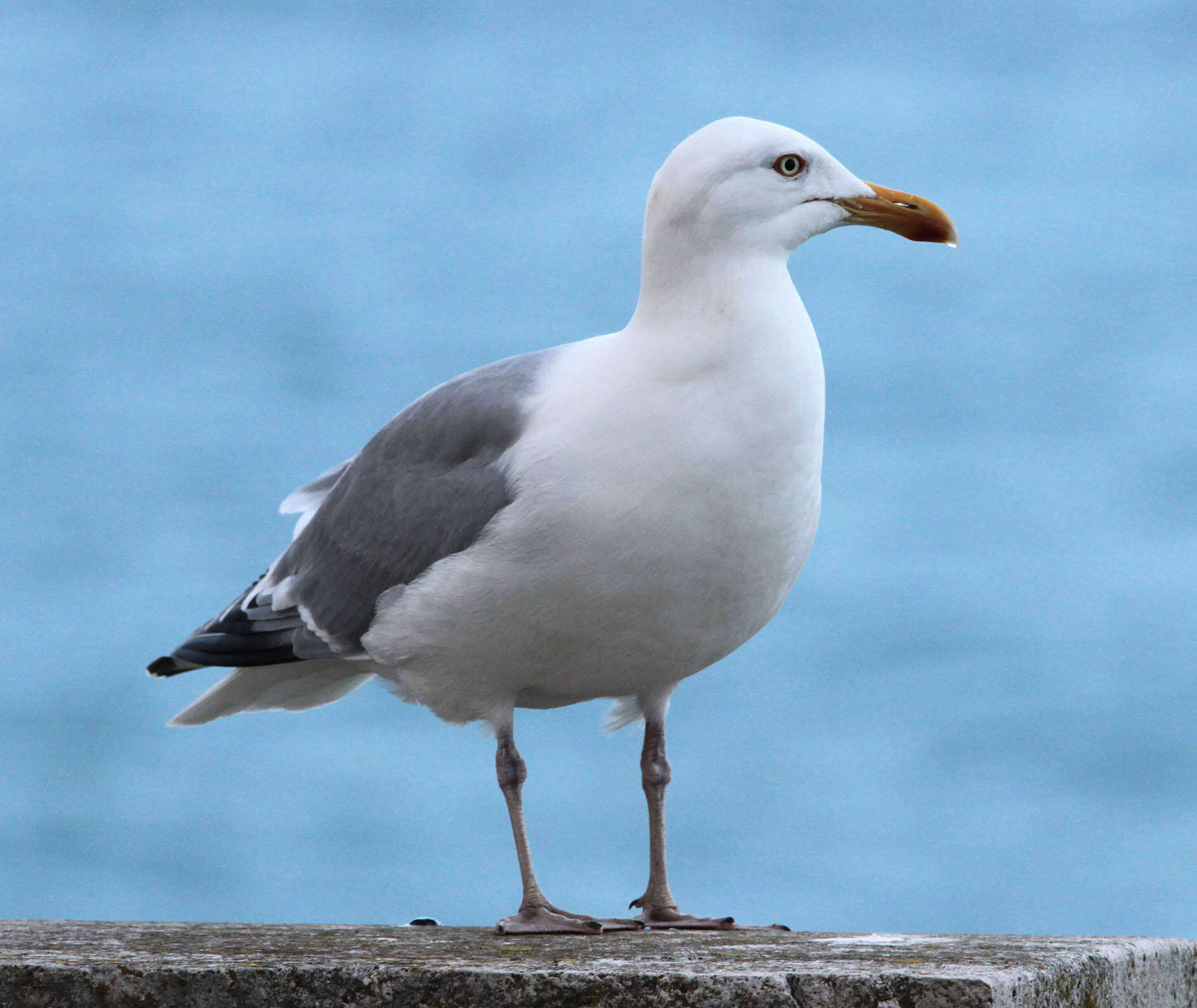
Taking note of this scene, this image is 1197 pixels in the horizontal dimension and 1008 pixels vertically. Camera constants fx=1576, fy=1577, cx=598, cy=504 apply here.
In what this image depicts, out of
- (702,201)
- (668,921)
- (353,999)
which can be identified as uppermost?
(702,201)

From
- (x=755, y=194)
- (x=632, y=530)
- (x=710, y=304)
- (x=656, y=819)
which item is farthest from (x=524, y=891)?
(x=755, y=194)

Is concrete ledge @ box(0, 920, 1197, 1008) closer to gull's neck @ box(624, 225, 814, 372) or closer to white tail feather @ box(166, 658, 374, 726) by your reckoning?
white tail feather @ box(166, 658, 374, 726)

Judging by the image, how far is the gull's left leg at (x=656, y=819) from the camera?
5043 mm

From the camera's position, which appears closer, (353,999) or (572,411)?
(353,999)

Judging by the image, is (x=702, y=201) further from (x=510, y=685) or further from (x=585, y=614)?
(x=510, y=685)

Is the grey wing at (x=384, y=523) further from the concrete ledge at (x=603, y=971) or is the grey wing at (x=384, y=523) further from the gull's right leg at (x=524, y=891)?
the concrete ledge at (x=603, y=971)

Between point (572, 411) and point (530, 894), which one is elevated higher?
point (572, 411)

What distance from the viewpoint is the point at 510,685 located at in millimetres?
4816

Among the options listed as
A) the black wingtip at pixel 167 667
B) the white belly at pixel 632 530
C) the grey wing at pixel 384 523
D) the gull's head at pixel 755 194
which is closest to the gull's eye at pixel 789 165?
the gull's head at pixel 755 194

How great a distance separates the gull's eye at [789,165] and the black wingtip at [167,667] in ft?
9.23

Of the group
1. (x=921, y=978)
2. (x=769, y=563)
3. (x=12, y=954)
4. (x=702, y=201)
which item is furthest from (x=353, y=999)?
(x=702, y=201)

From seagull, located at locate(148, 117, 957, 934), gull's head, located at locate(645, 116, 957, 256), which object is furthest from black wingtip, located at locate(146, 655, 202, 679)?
gull's head, located at locate(645, 116, 957, 256)

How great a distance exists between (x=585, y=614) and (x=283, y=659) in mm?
1440

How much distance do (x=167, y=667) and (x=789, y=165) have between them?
9.84 ft
